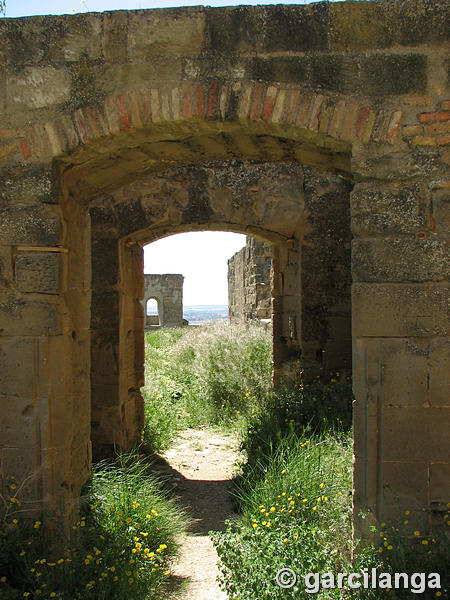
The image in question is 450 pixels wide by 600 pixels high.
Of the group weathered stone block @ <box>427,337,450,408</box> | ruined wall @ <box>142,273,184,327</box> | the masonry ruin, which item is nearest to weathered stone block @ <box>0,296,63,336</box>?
the masonry ruin

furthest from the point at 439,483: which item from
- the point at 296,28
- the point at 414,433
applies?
the point at 296,28

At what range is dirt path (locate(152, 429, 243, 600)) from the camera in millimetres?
3400

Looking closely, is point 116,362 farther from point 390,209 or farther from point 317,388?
point 390,209

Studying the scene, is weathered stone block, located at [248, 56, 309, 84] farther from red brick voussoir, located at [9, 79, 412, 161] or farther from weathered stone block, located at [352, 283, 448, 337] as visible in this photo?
weathered stone block, located at [352, 283, 448, 337]

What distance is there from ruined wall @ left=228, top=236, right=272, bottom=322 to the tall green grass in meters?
0.52

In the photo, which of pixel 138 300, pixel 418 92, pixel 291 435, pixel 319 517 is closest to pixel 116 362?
pixel 138 300

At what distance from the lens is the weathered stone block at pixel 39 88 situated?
9.68 ft

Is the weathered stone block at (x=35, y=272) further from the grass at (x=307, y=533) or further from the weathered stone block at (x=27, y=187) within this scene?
the grass at (x=307, y=533)

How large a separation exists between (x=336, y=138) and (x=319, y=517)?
7.64ft

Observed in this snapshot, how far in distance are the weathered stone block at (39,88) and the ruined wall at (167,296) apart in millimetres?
18344

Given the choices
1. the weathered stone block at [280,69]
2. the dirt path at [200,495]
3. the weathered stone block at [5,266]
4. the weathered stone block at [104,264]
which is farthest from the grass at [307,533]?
the weathered stone block at [280,69]

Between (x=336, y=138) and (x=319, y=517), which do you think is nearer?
(x=336, y=138)

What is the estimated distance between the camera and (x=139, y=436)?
6.32 metres

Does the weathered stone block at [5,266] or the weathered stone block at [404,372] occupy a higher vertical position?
the weathered stone block at [5,266]
